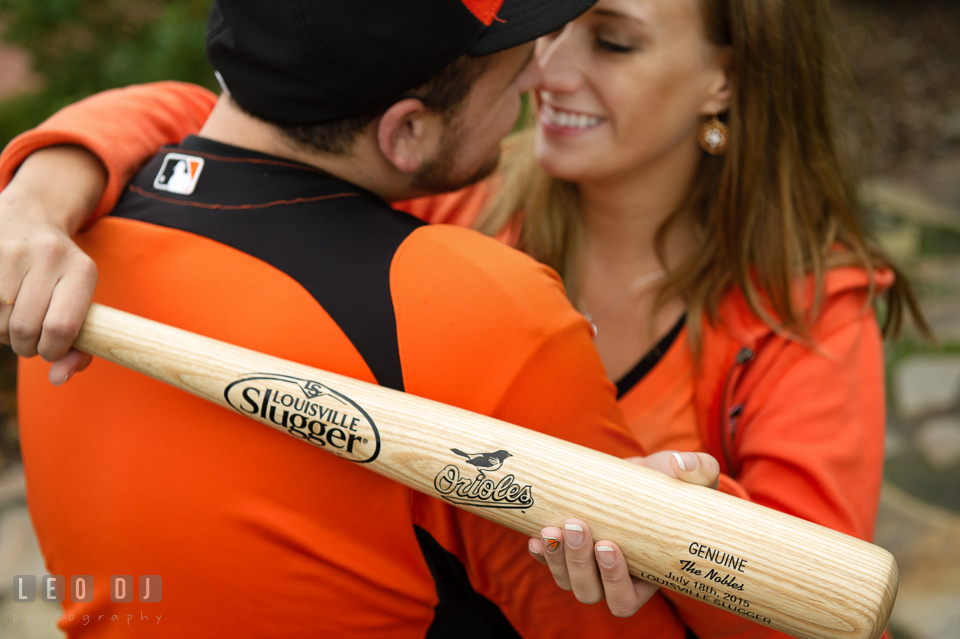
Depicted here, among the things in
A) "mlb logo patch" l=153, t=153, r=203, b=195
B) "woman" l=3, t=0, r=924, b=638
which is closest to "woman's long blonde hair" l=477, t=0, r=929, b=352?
"woman" l=3, t=0, r=924, b=638

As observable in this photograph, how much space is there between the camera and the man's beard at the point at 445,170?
1.33 metres

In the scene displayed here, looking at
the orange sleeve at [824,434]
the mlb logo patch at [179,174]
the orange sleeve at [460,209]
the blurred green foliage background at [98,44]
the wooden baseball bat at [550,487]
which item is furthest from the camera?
the blurred green foliage background at [98,44]

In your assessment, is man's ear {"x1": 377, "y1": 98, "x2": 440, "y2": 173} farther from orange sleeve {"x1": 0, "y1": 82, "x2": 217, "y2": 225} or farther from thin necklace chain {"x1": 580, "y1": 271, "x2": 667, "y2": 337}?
thin necklace chain {"x1": 580, "y1": 271, "x2": 667, "y2": 337}

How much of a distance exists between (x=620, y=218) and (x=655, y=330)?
404 millimetres

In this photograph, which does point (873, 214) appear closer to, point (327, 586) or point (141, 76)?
point (141, 76)

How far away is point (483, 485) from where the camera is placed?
0.99 m

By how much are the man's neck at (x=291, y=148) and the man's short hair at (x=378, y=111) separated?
0.01 m

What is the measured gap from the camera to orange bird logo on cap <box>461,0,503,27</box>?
1146 millimetres

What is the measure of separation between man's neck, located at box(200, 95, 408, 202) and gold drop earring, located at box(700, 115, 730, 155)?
1.10 m

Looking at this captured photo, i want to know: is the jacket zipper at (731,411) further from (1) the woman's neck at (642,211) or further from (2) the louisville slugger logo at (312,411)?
(2) the louisville slugger logo at (312,411)

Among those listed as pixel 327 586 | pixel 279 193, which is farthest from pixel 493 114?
pixel 327 586

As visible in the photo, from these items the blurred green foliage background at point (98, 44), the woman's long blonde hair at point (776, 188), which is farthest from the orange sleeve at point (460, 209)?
the blurred green foliage background at point (98, 44)

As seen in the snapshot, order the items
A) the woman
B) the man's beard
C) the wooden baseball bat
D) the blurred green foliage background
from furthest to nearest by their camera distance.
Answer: the blurred green foliage background < the woman < the man's beard < the wooden baseball bat

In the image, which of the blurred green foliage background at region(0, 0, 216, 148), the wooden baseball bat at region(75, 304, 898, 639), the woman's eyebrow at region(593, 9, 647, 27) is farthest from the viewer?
the blurred green foliage background at region(0, 0, 216, 148)
